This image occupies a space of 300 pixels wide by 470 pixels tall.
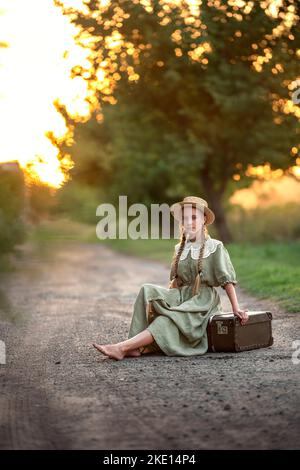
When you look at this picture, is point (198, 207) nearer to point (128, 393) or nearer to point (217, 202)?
point (128, 393)

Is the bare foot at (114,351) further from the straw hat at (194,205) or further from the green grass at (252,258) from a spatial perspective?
the straw hat at (194,205)

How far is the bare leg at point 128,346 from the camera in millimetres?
8250

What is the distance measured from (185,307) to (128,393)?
2.11 m

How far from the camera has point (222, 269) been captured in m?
8.71

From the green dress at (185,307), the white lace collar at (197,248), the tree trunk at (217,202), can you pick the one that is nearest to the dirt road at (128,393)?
the green dress at (185,307)

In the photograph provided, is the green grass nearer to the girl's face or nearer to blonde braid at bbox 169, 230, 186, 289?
blonde braid at bbox 169, 230, 186, 289

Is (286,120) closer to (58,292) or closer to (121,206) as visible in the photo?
(121,206)

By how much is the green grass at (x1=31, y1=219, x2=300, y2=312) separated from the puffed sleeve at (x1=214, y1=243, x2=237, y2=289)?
4.17 feet

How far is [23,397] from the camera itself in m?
6.73

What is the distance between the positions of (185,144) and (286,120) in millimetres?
3449

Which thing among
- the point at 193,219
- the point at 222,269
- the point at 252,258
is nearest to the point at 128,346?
the point at 222,269

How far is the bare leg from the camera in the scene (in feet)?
27.1

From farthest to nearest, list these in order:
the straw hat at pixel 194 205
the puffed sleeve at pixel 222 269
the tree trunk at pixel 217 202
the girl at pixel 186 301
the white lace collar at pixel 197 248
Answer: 1. the tree trunk at pixel 217 202
2. the straw hat at pixel 194 205
3. the white lace collar at pixel 197 248
4. the puffed sleeve at pixel 222 269
5. the girl at pixel 186 301
